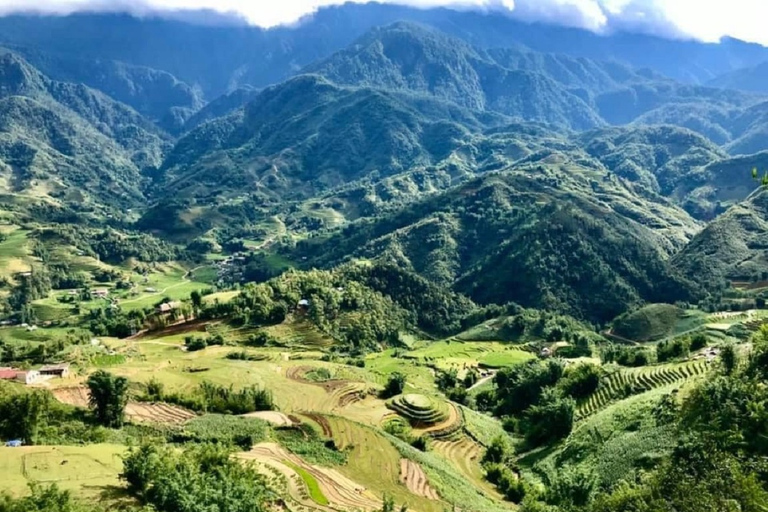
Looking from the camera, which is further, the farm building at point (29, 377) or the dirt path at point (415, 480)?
the farm building at point (29, 377)

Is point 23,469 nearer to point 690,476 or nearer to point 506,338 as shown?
point 690,476

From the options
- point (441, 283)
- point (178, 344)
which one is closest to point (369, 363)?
point (178, 344)

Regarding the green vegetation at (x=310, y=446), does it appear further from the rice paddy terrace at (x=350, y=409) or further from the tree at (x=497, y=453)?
the tree at (x=497, y=453)

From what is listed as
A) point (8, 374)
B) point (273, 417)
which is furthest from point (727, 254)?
point (8, 374)

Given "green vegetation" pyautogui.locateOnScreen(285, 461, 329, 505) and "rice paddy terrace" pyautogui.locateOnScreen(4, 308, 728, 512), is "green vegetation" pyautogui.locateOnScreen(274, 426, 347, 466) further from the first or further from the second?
"green vegetation" pyautogui.locateOnScreen(285, 461, 329, 505)

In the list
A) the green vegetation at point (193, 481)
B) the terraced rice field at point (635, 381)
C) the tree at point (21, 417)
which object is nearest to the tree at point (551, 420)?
the terraced rice field at point (635, 381)

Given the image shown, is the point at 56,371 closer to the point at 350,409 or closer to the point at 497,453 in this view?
the point at 350,409
